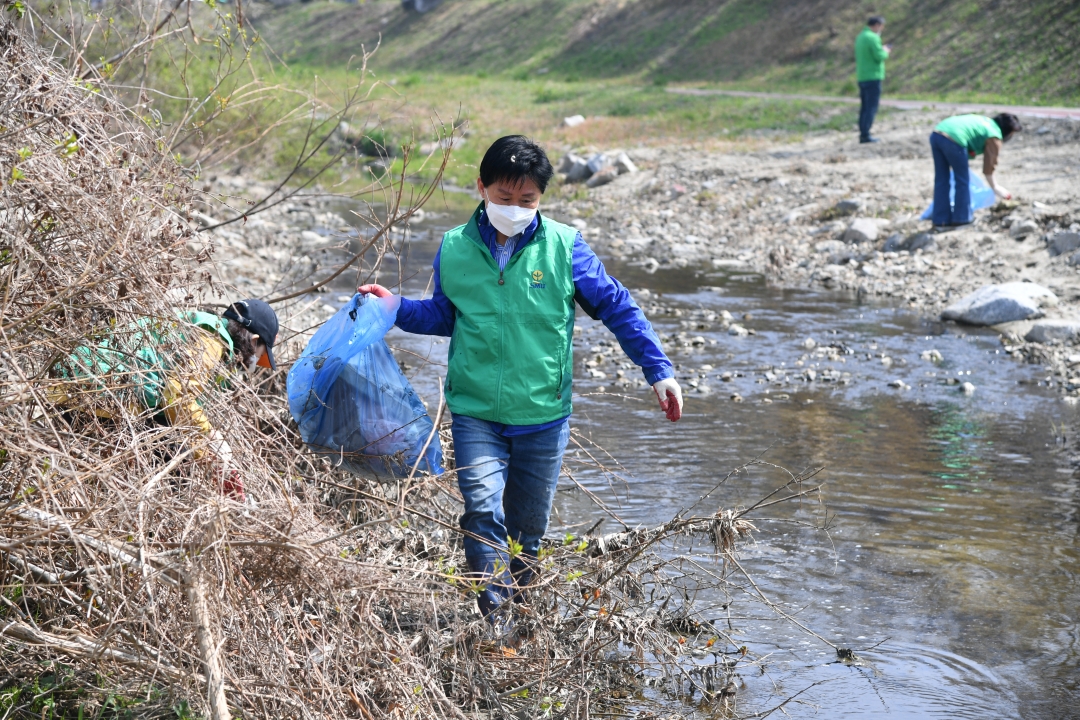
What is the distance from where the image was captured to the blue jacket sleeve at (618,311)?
3.45m

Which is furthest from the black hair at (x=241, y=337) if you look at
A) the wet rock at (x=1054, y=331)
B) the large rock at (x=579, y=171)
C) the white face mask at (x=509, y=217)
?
the large rock at (x=579, y=171)

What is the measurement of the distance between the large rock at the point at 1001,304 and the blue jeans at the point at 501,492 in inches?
266

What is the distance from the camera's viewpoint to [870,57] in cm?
1491

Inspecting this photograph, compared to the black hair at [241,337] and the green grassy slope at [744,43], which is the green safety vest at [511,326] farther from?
the green grassy slope at [744,43]

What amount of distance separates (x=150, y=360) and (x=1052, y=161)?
39.2 feet

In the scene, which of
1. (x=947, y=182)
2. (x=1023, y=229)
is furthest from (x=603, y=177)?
(x=1023, y=229)

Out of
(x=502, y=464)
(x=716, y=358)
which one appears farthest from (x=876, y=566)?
(x=716, y=358)

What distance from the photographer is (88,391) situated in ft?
9.70

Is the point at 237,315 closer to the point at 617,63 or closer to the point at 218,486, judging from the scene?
the point at 218,486

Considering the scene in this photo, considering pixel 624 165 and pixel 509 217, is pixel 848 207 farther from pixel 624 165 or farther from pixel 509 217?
pixel 509 217

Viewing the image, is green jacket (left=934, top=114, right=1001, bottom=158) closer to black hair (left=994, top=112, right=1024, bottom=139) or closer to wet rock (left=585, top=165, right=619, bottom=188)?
black hair (left=994, top=112, right=1024, bottom=139)

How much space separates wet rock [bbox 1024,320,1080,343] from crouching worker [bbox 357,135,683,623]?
20.3ft

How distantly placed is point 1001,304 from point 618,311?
674 cm

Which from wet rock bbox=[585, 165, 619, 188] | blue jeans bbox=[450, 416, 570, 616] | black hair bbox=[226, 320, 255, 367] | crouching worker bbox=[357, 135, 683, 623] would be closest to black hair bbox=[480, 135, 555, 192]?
crouching worker bbox=[357, 135, 683, 623]
